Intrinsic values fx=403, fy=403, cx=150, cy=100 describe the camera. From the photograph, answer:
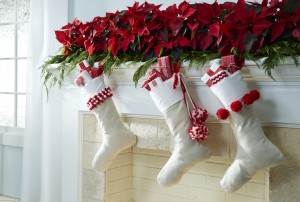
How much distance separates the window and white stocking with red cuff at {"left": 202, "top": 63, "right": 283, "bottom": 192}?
2030 millimetres

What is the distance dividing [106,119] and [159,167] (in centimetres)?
47

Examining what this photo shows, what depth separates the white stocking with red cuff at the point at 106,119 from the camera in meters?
1.88

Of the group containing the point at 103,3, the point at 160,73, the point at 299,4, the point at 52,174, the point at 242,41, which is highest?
the point at 103,3

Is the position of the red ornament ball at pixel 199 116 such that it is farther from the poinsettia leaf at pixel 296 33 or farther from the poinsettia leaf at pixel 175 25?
the poinsettia leaf at pixel 296 33

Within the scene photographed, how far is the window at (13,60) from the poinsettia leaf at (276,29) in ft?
7.07

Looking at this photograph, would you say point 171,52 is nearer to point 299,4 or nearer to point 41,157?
point 299,4

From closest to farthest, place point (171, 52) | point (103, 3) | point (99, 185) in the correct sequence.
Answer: point (171, 52)
point (99, 185)
point (103, 3)

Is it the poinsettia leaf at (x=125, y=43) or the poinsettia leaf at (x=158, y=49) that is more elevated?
the poinsettia leaf at (x=125, y=43)

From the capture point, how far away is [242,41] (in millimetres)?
1474

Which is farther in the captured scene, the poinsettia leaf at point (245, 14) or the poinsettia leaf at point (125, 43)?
the poinsettia leaf at point (125, 43)

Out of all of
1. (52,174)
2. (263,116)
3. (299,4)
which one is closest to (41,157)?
(52,174)

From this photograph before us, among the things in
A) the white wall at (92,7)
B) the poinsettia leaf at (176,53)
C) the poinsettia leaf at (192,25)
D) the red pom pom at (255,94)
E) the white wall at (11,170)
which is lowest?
the white wall at (11,170)

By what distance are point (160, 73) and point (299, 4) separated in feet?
1.93

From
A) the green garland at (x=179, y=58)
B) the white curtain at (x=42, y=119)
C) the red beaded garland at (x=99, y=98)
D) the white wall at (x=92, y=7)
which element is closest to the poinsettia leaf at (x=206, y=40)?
the green garland at (x=179, y=58)
